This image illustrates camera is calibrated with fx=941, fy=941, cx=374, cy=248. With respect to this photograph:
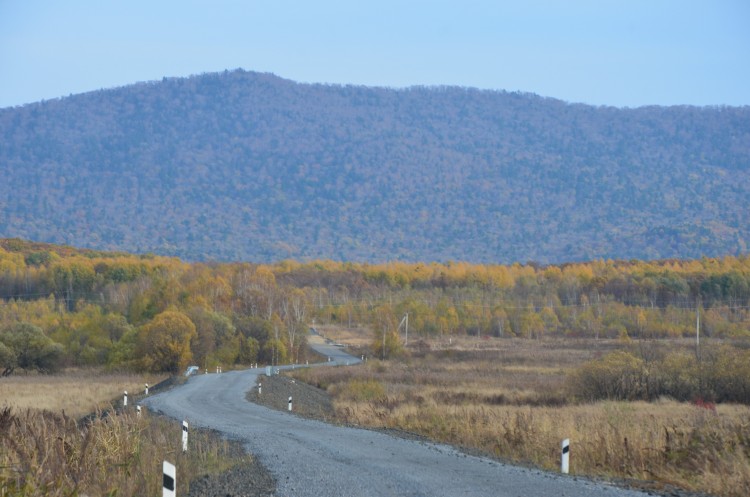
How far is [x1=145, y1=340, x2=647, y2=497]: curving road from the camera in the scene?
1327cm

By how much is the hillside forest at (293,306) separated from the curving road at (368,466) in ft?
132

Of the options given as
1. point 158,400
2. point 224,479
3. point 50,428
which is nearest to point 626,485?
point 224,479

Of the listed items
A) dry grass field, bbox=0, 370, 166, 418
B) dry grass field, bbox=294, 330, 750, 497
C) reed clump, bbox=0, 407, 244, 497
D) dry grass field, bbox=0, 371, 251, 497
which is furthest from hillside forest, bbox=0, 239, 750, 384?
reed clump, bbox=0, 407, 244, 497

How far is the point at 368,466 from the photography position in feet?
52.5

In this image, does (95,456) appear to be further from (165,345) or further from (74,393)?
(165,345)

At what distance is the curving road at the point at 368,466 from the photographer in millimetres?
13273

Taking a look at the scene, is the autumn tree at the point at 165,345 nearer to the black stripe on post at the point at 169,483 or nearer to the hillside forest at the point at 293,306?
the hillside forest at the point at 293,306

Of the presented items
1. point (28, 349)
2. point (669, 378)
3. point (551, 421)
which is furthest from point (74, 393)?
point (28, 349)

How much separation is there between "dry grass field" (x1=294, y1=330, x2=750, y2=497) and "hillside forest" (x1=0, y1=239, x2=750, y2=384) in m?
14.0

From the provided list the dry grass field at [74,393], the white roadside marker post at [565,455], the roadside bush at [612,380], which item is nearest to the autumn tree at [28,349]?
the dry grass field at [74,393]

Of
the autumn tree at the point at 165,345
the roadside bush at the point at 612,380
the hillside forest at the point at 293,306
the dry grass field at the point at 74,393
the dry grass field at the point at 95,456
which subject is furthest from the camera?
the hillside forest at the point at 293,306

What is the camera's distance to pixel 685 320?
361 ft

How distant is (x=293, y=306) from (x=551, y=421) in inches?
2814

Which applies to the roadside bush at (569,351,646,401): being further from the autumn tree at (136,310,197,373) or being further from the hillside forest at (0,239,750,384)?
the hillside forest at (0,239,750,384)
